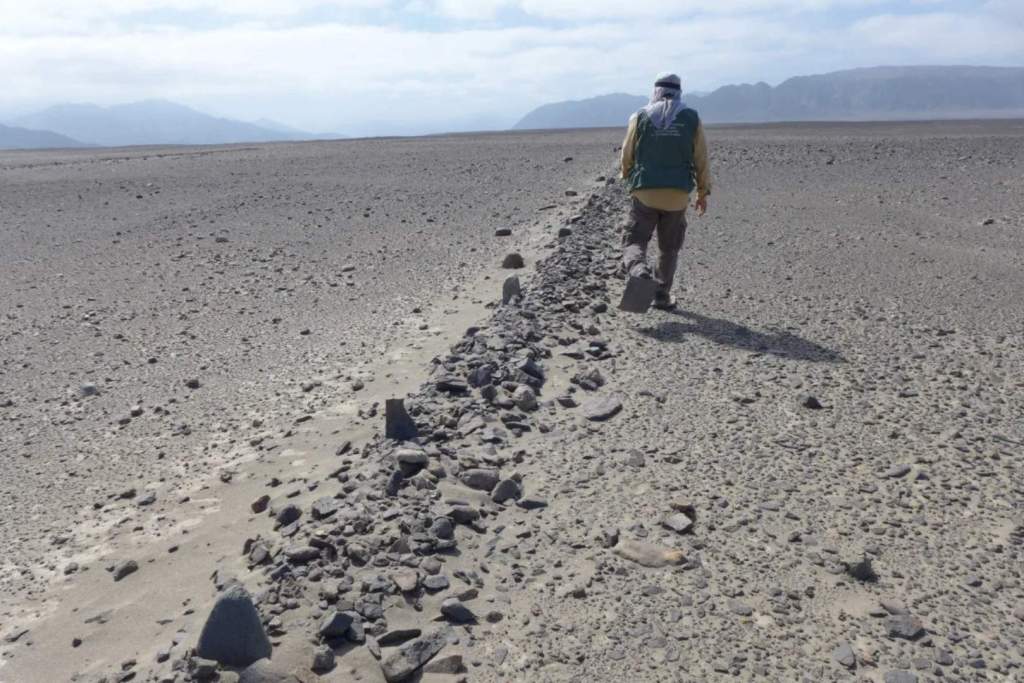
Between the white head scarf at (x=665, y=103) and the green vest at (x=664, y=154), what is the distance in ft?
0.12

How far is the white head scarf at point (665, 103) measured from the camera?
20.9ft

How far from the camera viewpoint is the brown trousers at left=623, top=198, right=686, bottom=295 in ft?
22.1

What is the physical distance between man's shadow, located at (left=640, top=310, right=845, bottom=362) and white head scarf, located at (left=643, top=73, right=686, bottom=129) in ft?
4.88

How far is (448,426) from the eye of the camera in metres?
4.55

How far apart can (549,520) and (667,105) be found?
152 inches

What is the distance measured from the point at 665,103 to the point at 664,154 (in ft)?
1.21

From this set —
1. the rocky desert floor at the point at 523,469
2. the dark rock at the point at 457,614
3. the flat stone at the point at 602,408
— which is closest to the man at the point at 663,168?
the rocky desert floor at the point at 523,469

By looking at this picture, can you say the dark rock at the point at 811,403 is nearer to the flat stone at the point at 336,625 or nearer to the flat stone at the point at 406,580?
the flat stone at the point at 406,580

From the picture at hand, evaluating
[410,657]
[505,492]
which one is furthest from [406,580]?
[505,492]

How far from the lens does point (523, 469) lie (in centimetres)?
410

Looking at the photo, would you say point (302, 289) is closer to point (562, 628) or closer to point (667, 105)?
point (667, 105)

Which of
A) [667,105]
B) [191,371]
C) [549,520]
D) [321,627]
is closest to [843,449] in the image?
[549,520]

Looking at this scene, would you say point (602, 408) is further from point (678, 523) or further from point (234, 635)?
point (234, 635)

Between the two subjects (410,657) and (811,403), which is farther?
(811,403)
